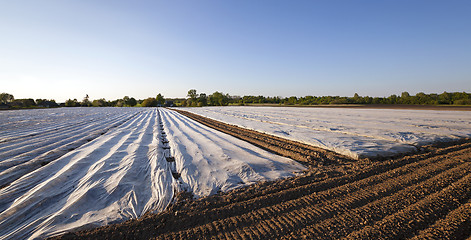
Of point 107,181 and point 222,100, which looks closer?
point 107,181

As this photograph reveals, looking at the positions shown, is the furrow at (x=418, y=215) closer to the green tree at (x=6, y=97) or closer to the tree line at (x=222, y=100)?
the tree line at (x=222, y=100)

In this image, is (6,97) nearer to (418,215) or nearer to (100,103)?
(100,103)

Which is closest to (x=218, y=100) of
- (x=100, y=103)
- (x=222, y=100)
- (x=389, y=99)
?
(x=222, y=100)

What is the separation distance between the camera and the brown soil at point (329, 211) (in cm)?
177

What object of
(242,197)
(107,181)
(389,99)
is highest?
(389,99)

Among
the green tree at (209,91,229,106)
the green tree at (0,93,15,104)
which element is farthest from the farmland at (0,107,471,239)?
the green tree at (0,93,15,104)

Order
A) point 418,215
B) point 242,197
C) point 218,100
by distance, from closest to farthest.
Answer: point 418,215 → point 242,197 → point 218,100

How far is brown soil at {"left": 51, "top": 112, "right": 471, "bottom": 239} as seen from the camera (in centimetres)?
177

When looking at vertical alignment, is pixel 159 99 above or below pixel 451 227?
above

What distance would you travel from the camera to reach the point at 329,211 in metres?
2.08

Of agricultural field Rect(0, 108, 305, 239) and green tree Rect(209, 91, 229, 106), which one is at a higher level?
green tree Rect(209, 91, 229, 106)

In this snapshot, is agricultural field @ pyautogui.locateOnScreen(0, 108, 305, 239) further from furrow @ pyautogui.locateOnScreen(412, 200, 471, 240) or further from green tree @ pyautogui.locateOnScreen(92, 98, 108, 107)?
green tree @ pyautogui.locateOnScreen(92, 98, 108, 107)

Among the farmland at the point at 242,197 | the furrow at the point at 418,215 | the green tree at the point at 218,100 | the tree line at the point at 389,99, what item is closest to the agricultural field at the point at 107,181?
the farmland at the point at 242,197

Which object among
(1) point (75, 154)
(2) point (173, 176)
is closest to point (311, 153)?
(2) point (173, 176)
